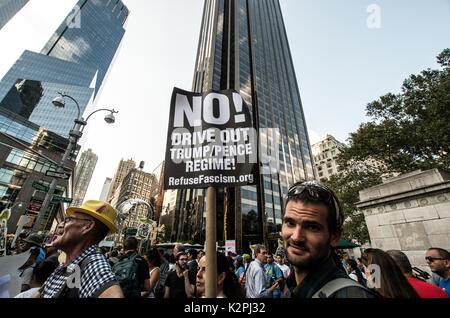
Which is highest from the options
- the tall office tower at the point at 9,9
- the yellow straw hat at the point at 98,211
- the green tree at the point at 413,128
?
the tall office tower at the point at 9,9

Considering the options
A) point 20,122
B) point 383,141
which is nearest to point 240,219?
point 383,141

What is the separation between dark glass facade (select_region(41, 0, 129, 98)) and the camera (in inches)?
3561

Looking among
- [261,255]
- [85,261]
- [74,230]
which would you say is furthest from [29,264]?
[261,255]

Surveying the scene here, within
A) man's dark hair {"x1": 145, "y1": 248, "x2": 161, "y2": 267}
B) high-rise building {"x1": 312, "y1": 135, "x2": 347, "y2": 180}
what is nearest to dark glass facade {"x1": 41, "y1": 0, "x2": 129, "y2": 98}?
high-rise building {"x1": 312, "y1": 135, "x2": 347, "y2": 180}

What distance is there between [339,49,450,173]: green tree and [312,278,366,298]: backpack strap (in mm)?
16025

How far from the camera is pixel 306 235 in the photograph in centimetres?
136

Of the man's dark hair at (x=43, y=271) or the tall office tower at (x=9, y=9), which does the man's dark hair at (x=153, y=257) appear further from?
the tall office tower at (x=9, y=9)

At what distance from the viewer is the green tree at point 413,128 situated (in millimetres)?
11875

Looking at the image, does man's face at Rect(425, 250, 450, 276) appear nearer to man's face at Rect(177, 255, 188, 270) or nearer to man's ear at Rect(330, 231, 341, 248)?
man's ear at Rect(330, 231, 341, 248)

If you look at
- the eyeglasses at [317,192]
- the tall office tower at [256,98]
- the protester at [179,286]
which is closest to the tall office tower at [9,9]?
the tall office tower at [256,98]

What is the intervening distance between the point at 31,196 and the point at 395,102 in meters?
73.9

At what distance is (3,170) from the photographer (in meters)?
47.2

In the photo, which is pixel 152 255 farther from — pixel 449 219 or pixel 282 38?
pixel 282 38
